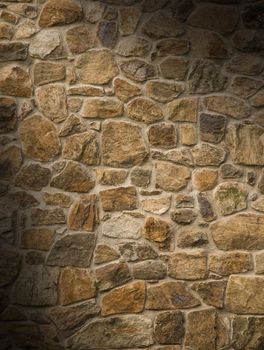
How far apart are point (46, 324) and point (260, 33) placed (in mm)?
1939

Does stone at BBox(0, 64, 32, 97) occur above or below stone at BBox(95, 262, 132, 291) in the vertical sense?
above

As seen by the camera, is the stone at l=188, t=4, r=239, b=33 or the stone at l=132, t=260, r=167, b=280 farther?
the stone at l=188, t=4, r=239, b=33

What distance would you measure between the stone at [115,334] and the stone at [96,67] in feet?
4.16

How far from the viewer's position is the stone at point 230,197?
2248 millimetres

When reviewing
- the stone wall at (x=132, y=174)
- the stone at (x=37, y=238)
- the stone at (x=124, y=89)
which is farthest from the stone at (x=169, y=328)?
the stone at (x=124, y=89)

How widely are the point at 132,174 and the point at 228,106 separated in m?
0.64

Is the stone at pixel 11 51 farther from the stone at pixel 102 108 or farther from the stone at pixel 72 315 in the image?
the stone at pixel 72 315

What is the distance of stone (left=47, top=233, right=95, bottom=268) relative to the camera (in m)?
2.21

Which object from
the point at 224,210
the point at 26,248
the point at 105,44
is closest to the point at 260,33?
the point at 105,44

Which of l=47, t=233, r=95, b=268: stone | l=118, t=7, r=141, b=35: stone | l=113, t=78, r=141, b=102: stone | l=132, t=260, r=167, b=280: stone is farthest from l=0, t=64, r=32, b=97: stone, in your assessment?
l=132, t=260, r=167, b=280: stone

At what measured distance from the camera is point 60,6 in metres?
2.32

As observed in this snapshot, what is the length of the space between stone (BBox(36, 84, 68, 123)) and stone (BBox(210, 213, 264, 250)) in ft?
3.30

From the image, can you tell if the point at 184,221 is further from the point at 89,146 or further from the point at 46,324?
the point at 46,324

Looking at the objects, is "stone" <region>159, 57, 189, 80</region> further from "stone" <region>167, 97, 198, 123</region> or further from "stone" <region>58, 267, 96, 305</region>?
"stone" <region>58, 267, 96, 305</region>
